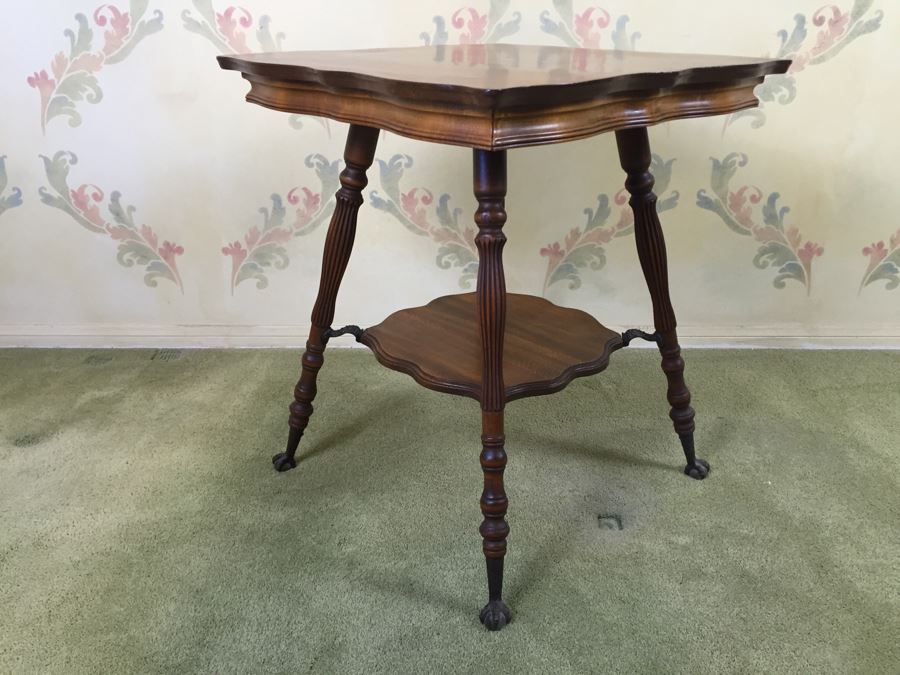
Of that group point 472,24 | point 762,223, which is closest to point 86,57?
point 472,24

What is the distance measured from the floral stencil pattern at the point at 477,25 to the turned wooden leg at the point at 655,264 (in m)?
0.42

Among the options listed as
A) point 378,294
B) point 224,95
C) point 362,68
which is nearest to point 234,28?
point 224,95

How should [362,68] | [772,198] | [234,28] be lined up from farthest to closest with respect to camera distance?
[772,198] < [234,28] < [362,68]

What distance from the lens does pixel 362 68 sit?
69 centimetres

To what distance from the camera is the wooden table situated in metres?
0.59

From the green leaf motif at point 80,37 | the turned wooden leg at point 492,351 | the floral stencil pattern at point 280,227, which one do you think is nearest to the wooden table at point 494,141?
the turned wooden leg at point 492,351

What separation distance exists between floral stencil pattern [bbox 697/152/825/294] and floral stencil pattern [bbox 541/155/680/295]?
0.24 ft

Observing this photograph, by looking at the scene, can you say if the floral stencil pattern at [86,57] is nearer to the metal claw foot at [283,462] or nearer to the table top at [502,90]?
the table top at [502,90]

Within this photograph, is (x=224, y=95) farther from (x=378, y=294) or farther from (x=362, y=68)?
(x=362, y=68)

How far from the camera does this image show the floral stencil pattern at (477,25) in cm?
117

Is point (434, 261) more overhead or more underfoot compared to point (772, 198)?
more underfoot

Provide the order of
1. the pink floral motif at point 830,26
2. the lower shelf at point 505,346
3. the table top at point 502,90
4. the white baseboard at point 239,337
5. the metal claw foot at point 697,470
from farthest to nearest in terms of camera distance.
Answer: the white baseboard at point 239,337 < the pink floral motif at point 830,26 < the metal claw foot at point 697,470 < the lower shelf at point 505,346 < the table top at point 502,90

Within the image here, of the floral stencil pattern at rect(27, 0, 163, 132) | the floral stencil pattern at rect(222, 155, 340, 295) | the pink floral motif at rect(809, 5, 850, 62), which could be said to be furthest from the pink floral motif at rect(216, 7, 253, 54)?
the pink floral motif at rect(809, 5, 850, 62)

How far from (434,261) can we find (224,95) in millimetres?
475
